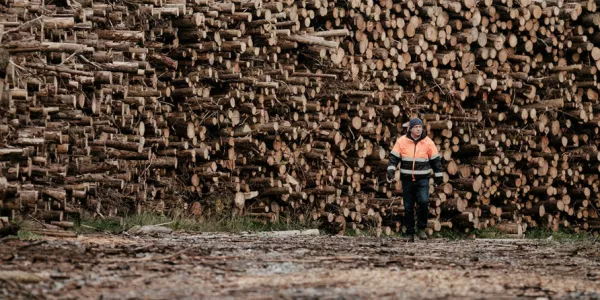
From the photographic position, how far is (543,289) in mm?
7582

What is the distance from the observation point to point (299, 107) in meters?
15.2

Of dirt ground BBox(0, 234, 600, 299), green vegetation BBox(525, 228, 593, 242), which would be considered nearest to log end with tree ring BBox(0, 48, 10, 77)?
dirt ground BBox(0, 234, 600, 299)

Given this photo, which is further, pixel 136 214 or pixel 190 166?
pixel 190 166

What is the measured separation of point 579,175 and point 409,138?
600cm

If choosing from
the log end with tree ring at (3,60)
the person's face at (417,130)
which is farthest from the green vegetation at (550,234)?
the log end with tree ring at (3,60)

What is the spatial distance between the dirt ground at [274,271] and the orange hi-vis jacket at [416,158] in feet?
8.38

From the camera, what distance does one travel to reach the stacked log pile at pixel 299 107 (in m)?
12.0

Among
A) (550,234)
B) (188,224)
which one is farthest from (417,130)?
(550,234)

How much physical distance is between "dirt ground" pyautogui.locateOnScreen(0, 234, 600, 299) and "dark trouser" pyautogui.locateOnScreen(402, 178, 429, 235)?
8.15 ft

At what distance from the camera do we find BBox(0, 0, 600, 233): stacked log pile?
39.4 feet

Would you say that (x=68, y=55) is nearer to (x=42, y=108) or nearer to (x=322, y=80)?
(x=42, y=108)

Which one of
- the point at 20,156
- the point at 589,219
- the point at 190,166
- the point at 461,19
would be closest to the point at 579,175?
the point at 589,219

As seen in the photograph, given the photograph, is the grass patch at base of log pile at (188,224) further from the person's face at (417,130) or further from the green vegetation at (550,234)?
the green vegetation at (550,234)

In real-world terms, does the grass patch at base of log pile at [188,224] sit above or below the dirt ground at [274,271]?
below
